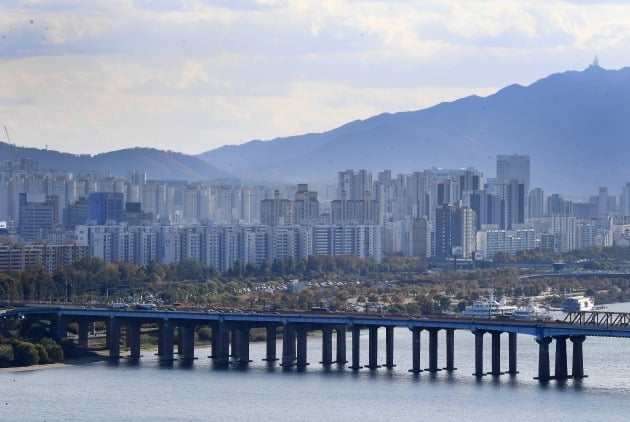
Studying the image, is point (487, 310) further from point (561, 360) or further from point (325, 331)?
point (561, 360)

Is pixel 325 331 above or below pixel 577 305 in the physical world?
below

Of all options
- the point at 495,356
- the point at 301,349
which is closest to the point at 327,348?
the point at 301,349

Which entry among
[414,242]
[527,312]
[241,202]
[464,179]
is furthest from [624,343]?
[241,202]

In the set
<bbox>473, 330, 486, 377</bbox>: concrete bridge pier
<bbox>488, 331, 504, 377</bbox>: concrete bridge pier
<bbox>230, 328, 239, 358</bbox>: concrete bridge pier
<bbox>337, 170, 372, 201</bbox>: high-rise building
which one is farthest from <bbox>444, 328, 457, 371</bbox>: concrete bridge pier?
<bbox>337, 170, 372, 201</bbox>: high-rise building

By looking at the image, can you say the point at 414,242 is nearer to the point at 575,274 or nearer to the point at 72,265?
the point at 575,274

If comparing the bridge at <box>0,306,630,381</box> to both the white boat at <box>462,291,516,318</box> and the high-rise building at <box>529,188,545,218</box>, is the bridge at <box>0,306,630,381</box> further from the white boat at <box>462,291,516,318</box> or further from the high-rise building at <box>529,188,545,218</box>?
the high-rise building at <box>529,188,545,218</box>

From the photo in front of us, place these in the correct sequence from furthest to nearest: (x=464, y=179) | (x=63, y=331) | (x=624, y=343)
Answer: (x=464, y=179) → (x=624, y=343) → (x=63, y=331)

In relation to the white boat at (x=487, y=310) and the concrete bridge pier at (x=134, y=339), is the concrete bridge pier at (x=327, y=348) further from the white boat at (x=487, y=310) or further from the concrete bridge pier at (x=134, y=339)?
the white boat at (x=487, y=310)
